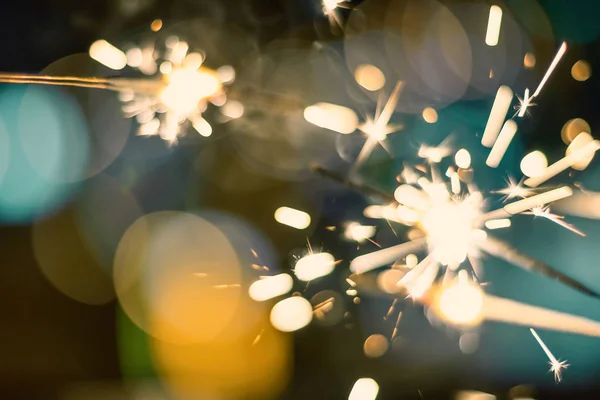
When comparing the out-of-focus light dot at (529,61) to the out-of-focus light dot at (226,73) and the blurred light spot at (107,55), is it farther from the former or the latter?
the blurred light spot at (107,55)

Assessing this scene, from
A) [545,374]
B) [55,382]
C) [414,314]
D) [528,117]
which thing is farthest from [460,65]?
[55,382]

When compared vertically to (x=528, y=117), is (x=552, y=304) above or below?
below

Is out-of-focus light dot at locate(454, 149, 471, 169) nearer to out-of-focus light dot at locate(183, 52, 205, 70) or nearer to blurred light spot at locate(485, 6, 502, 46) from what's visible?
blurred light spot at locate(485, 6, 502, 46)

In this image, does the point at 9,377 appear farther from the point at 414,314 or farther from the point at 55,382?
the point at 414,314

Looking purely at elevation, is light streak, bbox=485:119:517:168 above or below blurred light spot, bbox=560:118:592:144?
below

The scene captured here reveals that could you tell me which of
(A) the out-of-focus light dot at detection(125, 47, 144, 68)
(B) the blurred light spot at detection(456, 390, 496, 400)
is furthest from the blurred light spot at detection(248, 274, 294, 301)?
(A) the out-of-focus light dot at detection(125, 47, 144, 68)

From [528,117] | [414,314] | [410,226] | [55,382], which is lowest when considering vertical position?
[55,382]

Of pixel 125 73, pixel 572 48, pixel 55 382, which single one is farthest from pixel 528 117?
pixel 55 382
